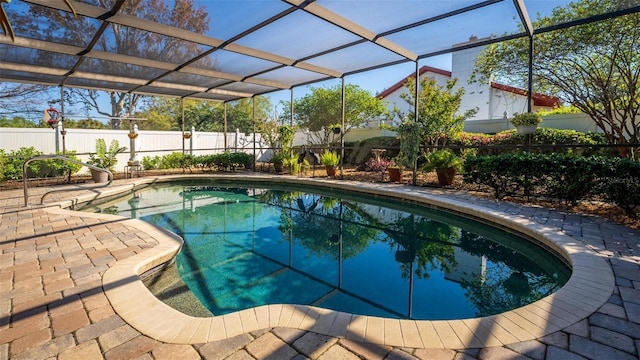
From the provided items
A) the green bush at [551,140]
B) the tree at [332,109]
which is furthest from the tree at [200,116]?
the green bush at [551,140]

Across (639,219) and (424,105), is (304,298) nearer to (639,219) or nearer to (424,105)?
(639,219)

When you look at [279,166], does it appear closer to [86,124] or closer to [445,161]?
[445,161]

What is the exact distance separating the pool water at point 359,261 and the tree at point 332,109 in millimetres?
9073

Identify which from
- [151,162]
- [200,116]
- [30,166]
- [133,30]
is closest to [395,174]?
[133,30]

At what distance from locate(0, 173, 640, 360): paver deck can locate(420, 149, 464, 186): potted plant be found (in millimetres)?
4546

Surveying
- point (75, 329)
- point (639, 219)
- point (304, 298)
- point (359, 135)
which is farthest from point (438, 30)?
point (359, 135)

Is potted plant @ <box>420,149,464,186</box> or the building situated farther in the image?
the building

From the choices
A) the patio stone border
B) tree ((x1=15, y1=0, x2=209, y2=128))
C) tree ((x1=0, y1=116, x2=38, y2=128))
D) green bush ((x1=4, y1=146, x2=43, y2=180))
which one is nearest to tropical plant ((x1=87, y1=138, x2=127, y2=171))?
green bush ((x1=4, y1=146, x2=43, y2=180))

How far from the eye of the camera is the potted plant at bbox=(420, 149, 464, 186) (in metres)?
7.37

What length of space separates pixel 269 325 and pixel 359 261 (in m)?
2.07

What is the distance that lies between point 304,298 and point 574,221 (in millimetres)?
3936

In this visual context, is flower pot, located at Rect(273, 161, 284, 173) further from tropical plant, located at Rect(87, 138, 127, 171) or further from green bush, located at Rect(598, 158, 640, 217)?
green bush, located at Rect(598, 158, 640, 217)

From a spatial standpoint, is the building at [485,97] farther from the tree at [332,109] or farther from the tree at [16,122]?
the tree at [16,122]

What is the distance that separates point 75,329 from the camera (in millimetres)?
1793
